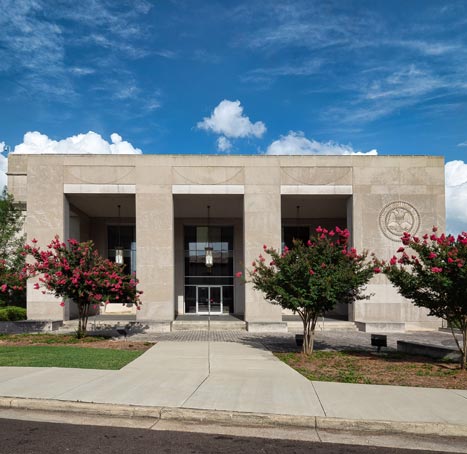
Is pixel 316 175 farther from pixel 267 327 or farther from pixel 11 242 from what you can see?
pixel 11 242

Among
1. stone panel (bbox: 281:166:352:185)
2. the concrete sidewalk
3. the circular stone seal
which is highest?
stone panel (bbox: 281:166:352:185)

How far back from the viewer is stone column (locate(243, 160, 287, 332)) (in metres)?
25.5

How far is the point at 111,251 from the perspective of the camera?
35.0m

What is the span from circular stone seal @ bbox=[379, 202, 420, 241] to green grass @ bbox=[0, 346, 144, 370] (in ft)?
54.4

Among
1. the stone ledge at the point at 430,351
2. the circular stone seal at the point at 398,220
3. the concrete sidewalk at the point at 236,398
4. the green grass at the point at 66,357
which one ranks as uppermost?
the circular stone seal at the point at 398,220

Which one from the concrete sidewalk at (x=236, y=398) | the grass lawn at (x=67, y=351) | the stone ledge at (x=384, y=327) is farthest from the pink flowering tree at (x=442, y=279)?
the stone ledge at (x=384, y=327)

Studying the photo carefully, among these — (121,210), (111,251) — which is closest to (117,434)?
(121,210)

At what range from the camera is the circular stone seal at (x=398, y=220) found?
26312mm

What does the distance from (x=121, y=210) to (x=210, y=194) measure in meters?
8.95

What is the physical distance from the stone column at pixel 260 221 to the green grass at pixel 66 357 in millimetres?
10786

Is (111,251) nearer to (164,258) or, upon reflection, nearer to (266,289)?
(164,258)

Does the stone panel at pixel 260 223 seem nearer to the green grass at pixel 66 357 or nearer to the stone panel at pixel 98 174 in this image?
the stone panel at pixel 98 174

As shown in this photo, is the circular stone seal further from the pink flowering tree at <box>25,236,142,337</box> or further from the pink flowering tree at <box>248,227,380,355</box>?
the pink flowering tree at <box>25,236,142,337</box>

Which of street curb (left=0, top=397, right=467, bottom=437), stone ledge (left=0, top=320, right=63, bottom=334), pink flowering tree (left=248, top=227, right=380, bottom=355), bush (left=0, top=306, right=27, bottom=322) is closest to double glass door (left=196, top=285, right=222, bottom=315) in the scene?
bush (left=0, top=306, right=27, bottom=322)
